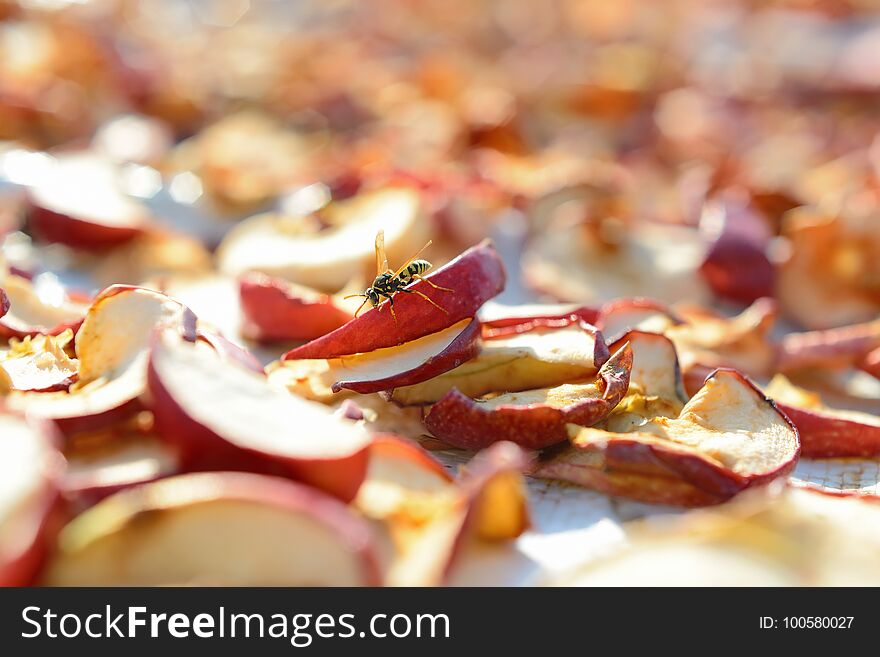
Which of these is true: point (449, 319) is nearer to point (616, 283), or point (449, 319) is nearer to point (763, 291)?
point (616, 283)

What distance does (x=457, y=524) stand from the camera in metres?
0.69

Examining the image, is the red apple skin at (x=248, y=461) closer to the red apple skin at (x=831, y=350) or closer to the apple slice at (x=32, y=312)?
the apple slice at (x=32, y=312)

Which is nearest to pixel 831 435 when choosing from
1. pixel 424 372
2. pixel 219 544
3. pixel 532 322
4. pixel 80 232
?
pixel 532 322

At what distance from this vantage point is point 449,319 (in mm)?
996

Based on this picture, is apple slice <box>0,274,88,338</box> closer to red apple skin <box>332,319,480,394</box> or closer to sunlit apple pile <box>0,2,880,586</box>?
sunlit apple pile <box>0,2,880,586</box>

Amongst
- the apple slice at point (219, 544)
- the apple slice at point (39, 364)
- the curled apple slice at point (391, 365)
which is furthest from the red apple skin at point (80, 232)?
the apple slice at point (219, 544)

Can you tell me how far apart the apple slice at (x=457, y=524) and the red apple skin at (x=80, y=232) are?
1.06 metres

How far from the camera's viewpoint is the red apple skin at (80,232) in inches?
63.2

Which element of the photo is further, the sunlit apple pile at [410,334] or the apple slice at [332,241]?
the apple slice at [332,241]

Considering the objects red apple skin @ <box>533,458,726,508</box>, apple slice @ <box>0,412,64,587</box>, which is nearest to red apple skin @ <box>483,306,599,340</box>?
red apple skin @ <box>533,458,726,508</box>

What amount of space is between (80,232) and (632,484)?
1138mm

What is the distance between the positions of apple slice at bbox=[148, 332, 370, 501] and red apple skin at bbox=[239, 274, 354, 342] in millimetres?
358

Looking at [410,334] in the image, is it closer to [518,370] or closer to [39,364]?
[518,370]

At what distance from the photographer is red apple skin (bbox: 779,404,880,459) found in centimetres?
107
